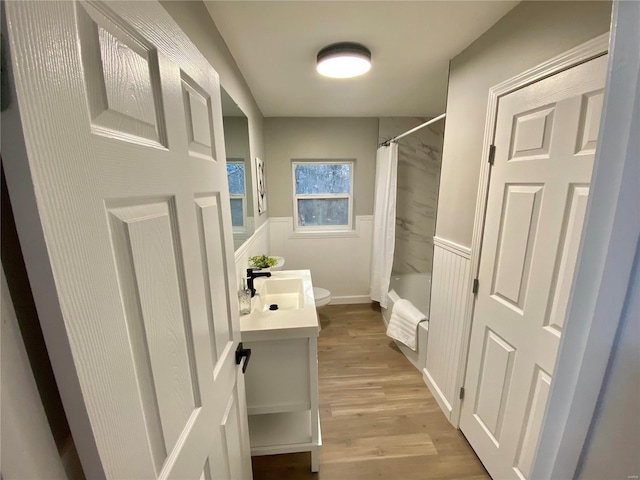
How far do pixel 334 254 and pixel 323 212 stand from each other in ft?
1.93

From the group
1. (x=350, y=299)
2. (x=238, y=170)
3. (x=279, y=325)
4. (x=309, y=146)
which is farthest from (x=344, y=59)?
(x=350, y=299)

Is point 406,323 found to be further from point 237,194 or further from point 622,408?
point 622,408

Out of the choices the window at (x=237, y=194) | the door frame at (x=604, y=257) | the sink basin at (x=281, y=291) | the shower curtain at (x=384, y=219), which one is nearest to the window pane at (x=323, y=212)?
the shower curtain at (x=384, y=219)

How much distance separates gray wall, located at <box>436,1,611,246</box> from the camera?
95 centimetres

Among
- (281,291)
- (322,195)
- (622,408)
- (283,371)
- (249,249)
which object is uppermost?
(322,195)

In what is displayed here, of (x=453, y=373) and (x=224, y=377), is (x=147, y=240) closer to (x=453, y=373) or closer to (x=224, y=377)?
(x=224, y=377)

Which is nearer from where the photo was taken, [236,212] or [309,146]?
[236,212]

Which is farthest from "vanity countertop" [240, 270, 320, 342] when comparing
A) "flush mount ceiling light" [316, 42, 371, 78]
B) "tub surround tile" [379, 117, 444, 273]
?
"tub surround tile" [379, 117, 444, 273]

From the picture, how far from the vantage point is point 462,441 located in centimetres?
159

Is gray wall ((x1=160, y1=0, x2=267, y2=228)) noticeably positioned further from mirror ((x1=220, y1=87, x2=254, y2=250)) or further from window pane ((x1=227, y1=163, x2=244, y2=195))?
window pane ((x1=227, y1=163, x2=244, y2=195))

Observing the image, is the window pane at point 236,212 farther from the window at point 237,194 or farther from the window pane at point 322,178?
the window pane at point 322,178

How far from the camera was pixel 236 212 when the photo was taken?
1923mm

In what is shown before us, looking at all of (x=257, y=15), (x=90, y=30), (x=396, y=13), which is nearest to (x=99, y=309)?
(x=90, y=30)

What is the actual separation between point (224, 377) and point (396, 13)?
1720 mm
